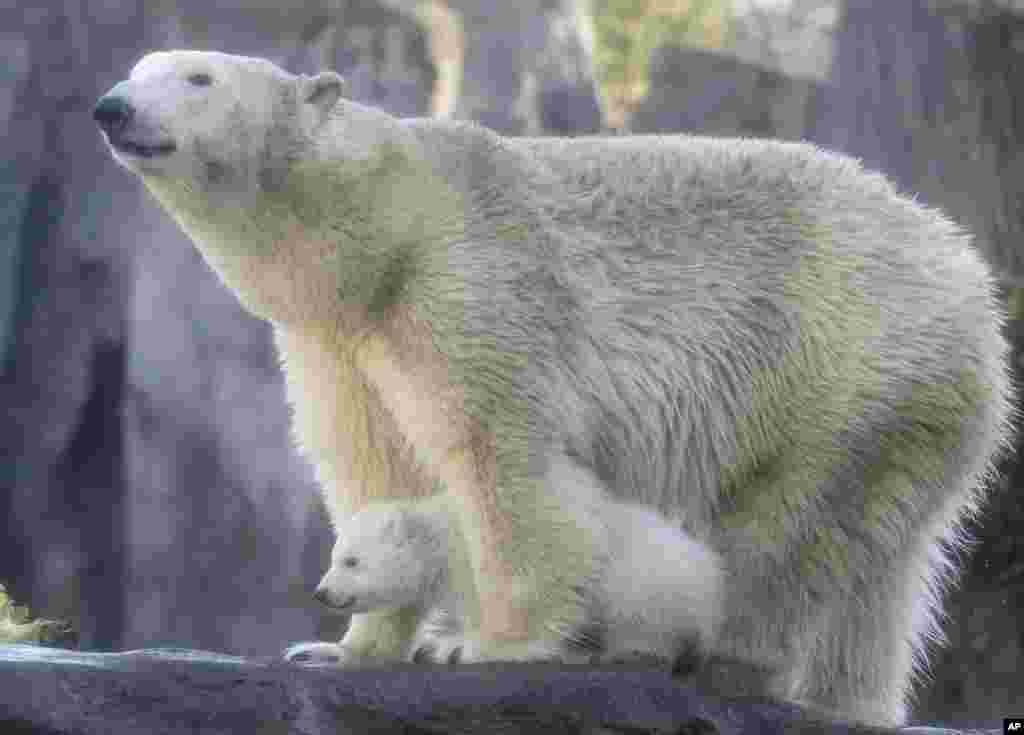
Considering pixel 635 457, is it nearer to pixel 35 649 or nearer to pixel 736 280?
pixel 736 280

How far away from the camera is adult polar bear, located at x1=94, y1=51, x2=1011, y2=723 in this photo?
480 cm

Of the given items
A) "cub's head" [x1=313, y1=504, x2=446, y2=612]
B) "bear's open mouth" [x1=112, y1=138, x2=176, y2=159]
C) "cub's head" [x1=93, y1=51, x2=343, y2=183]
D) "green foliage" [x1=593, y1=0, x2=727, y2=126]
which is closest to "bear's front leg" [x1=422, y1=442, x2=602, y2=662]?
"cub's head" [x1=313, y1=504, x2=446, y2=612]

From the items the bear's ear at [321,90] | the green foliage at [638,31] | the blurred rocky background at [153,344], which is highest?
the green foliage at [638,31]

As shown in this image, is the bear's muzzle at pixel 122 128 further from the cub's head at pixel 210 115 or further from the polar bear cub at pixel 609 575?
the polar bear cub at pixel 609 575

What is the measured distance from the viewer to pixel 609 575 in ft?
15.8

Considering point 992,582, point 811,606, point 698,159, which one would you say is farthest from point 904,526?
point 992,582

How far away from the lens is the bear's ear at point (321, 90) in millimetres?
4965

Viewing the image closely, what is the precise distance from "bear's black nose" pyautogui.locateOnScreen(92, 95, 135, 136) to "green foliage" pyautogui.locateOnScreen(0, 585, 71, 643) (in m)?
1.54

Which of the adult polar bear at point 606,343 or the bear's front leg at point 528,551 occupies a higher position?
the adult polar bear at point 606,343

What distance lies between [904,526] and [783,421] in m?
0.45

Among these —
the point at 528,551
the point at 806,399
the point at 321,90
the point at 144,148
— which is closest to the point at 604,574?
the point at 528,551

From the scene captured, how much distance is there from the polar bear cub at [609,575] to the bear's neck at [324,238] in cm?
59

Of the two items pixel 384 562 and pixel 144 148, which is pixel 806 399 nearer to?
pixel 384 562

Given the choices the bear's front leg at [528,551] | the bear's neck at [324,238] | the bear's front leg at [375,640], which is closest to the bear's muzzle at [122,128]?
the bear's neck at [324,238]
